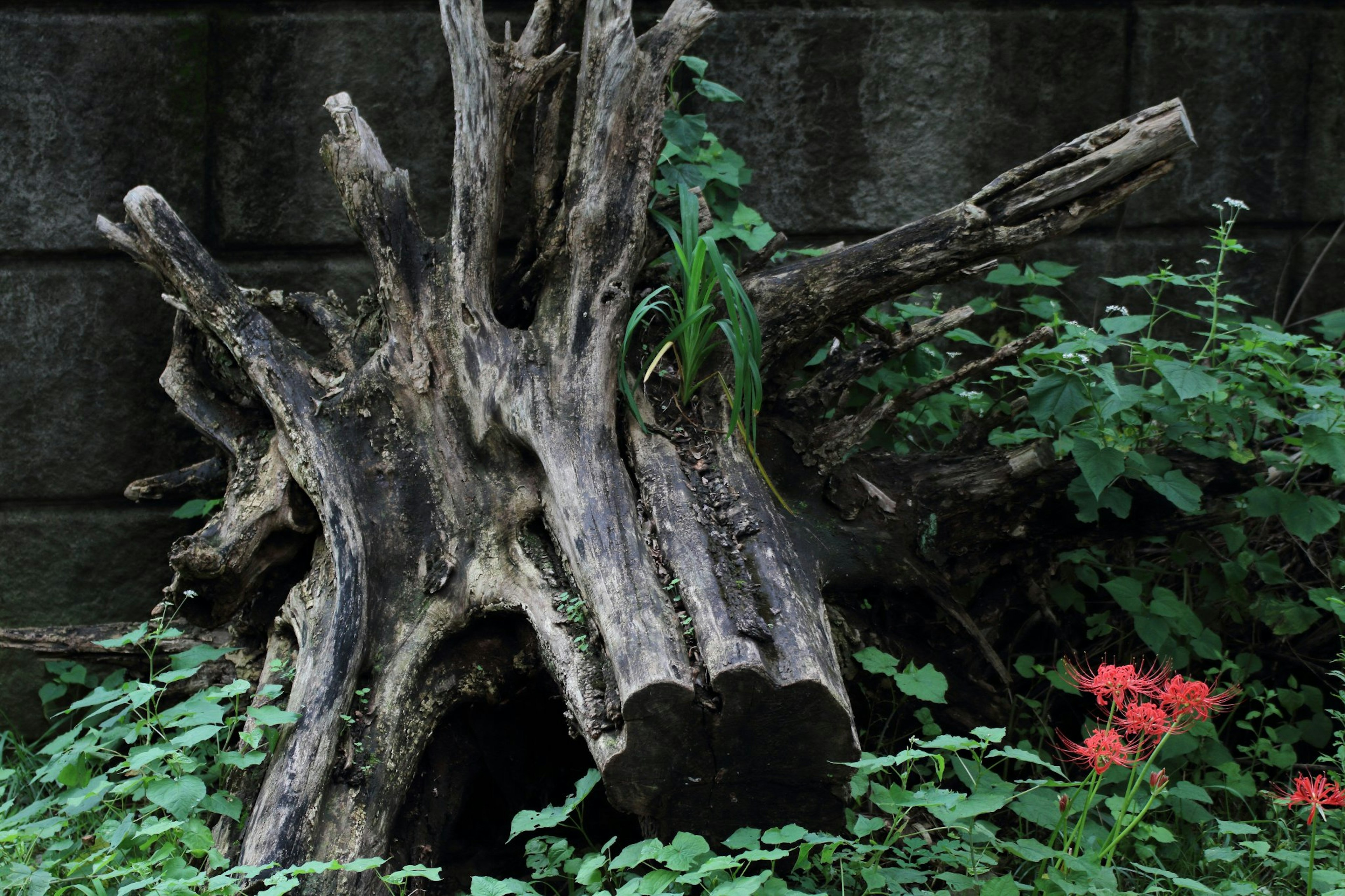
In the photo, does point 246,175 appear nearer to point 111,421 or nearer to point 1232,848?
point 111,421

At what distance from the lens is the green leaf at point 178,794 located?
1.83 meters

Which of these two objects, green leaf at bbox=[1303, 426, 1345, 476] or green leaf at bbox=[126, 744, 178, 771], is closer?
green leaf at bbox=[126, 744, 178, 771]

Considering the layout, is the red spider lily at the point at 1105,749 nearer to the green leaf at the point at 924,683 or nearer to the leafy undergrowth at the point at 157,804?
the green leaf at the point at 924,683

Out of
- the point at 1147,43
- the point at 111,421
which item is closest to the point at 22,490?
the point at 111,421

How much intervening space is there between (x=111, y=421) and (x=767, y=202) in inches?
82.6

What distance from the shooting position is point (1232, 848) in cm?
208

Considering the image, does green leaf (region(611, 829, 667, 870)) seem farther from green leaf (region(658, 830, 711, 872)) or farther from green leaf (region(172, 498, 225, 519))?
green leaf (region(172, 498, 225, 519))

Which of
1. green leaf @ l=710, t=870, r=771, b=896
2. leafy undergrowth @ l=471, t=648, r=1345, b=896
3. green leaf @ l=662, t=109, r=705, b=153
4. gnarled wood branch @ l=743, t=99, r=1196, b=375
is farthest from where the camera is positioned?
green leaf @ l=662, t=109, r=705, b=153

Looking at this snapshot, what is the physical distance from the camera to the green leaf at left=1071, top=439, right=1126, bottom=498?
7.38 ft

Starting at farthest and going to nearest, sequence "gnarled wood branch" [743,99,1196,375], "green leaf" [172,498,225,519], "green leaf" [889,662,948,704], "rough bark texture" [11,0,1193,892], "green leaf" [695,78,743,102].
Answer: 1. "green leaf" [172,498,225,519]
2. "green leaf" [695,78,743,102]
3. "gnarled wood branch" [743,99,1196,375]
4. "green leaf" [889,662,948,704]
5. "rough bark texture" [11,0,1193,892]

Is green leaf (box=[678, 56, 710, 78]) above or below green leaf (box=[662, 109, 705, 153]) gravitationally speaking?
above

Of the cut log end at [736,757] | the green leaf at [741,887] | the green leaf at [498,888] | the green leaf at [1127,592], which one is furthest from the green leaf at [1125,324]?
the green leaf at [498,888]

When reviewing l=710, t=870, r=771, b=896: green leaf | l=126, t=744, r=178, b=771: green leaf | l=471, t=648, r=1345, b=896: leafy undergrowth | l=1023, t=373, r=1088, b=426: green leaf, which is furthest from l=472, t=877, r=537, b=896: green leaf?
l=1023, t=373, r=1088, b=426: green leaf

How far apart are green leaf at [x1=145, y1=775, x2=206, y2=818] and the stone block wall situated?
58.3 inches
